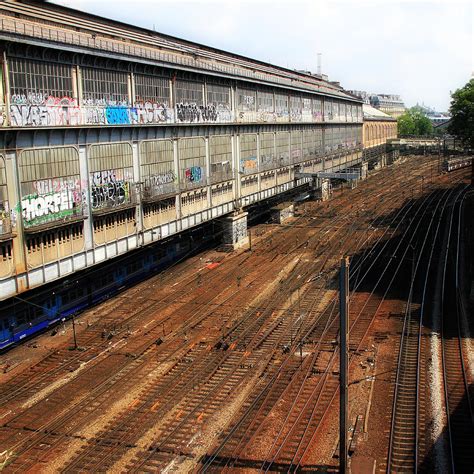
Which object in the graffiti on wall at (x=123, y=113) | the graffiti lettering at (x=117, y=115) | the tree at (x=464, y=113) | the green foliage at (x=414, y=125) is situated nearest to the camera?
the graffiti on wall at (x=123, y=113)

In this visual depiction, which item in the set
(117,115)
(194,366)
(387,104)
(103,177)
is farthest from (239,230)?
(387,104)

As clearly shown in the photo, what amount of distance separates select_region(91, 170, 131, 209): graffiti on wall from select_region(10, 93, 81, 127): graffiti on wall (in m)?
3.01

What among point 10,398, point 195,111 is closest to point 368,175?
point 195,111

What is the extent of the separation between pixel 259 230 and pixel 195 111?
17.2 m

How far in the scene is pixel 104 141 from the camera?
91.3 feet

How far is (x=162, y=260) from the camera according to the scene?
38469 millimetres

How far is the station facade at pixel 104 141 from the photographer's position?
2280cm

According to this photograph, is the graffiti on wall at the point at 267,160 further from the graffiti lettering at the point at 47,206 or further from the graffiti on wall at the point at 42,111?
the graffiti lettering at the point at 47,206

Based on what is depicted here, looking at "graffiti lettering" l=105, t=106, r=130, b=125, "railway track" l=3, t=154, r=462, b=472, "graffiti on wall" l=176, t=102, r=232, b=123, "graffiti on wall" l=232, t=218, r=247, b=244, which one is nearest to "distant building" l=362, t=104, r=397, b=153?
"graffiti on wall" l=232, t=218, r=247, b=244

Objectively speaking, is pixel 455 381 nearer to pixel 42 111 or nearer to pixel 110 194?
pixel 110 194

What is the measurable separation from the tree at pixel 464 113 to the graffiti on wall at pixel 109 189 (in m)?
49.6

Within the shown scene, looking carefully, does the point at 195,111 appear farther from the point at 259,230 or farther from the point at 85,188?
the point at 259,230

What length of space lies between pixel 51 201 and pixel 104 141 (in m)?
4.86

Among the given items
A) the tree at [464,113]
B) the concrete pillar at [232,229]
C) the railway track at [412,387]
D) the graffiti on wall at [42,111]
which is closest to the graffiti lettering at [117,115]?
the graffiti on wall at [42,111]
